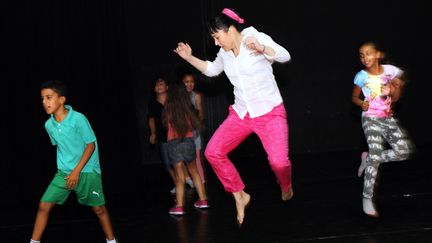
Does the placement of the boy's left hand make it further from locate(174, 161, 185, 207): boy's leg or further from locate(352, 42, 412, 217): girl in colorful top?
locate(352, 42, 412, 217): girl in colorful top

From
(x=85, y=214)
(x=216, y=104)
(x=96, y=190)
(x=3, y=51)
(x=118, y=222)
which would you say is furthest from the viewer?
(x=216, y=104)

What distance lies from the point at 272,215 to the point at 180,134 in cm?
96

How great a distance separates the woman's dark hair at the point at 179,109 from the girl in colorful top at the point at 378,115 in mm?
1338

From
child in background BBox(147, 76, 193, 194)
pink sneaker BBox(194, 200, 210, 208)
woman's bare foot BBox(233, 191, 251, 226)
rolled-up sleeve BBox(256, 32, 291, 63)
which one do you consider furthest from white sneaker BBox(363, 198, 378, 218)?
child in background BBox(147, 76, 193, 194)

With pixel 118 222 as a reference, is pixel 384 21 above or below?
above

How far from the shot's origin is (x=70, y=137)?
13.0 ft

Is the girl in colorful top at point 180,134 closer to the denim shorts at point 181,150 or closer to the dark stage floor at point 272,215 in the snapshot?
the denim shorts at point 181,150

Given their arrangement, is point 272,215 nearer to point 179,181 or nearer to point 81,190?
point 179,181

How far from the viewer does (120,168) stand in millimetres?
6562

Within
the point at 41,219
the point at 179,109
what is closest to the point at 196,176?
the point at 179,109

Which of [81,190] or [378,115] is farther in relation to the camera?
[378,115]

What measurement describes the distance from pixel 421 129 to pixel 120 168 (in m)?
4.08

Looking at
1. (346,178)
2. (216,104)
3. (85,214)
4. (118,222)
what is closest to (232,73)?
(118,222)

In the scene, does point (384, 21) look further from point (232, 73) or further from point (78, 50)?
point (232, 73)
